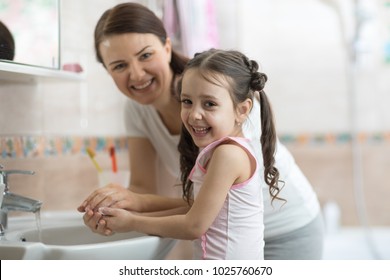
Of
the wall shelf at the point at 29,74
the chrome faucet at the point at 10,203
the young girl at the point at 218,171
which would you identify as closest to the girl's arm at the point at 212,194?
the young girl at the point at 218,171

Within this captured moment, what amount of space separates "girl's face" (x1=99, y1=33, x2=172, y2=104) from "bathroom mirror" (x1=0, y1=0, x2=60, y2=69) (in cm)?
11

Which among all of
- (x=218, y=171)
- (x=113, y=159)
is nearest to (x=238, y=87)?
(x=218, y=171)

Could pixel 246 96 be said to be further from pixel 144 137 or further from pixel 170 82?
pixel 144 137

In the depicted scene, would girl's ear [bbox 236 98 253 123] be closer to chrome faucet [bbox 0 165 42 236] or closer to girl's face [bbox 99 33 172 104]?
girl's face [bbox 99 33 172 104]

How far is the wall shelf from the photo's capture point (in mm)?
900

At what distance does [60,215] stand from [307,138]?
119 cm

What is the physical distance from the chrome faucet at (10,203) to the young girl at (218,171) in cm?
14

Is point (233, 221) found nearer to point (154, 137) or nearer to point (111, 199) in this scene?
point (111, 199)

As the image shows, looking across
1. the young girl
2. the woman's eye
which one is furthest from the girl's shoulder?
the woman's eye

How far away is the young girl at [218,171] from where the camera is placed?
81cm

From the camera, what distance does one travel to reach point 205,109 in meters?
0.81

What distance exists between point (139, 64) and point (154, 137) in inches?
7.8

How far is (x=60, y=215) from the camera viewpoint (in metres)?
1.00
